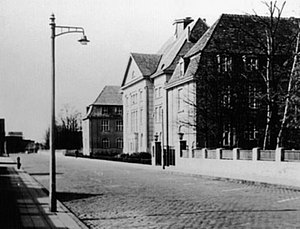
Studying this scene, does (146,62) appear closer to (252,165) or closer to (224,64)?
(224,64)

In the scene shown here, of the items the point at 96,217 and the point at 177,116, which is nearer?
the point at 96,217

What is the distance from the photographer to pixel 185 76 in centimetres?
5106

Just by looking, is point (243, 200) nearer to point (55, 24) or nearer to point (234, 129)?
point (55, 24)

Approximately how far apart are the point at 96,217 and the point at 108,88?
9009 cm

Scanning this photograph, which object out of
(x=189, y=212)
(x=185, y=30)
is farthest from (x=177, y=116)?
(x=189, y=212)

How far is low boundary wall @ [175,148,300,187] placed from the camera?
2477 cm

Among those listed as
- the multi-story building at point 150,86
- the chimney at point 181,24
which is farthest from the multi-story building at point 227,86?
the chimney at point 181,24

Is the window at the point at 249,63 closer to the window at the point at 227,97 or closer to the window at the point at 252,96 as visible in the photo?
the window at the point at 252,96

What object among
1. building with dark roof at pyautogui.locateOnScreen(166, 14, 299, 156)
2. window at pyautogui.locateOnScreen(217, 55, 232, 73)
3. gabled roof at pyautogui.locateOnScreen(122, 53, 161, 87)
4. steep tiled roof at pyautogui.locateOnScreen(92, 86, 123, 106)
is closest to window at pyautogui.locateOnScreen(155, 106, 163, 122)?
gabled roof at pyautogui.locateOnScreen(122, 53, 161, 87)

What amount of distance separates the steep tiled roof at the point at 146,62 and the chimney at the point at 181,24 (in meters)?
4.61

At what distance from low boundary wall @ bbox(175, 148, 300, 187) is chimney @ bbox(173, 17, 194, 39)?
33.2m

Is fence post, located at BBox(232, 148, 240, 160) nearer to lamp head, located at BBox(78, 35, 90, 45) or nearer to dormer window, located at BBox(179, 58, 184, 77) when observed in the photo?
lamp head, located at BBox(78, 35, 90, 45)

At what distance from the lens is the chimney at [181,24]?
6762 cm

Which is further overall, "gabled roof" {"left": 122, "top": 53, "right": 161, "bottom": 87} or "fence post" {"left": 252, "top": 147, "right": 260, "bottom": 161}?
"gabled roof" {"left": 122, "top": 53, "right": 161, "bottom": 87}
